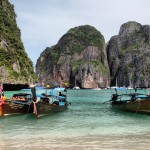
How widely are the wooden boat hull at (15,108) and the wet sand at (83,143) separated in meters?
11.7

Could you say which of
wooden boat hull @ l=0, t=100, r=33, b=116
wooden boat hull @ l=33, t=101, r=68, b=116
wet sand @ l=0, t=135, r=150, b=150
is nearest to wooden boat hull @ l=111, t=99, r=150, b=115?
wooden boat hull @ l=33, t=101, r=68, b=116

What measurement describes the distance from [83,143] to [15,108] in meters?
14.7

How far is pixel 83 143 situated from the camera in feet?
46.1

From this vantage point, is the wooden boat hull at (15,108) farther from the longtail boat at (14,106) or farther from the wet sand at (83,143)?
the wet sand at (83,143)

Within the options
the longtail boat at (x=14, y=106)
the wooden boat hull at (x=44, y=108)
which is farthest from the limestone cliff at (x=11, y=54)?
the longtail boat at (x=14, y=106)

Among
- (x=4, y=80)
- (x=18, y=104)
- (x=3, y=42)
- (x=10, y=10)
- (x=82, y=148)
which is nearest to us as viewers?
(x=82, y=148)

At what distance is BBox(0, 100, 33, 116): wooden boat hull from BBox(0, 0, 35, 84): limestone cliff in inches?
2151

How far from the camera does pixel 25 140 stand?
15062 mm

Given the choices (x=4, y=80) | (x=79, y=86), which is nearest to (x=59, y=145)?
(x=4, y=80)

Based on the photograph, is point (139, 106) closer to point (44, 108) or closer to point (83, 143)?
point (44, 108)

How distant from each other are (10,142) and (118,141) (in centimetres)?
535

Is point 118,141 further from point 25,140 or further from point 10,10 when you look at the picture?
point 10,10

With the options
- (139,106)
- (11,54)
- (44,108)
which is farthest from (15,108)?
(11,54)

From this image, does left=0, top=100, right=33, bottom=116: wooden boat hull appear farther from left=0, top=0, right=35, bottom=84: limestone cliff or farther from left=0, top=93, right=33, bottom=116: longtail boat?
left=0, top=0, right=35, bottom=84: limestone cliff
